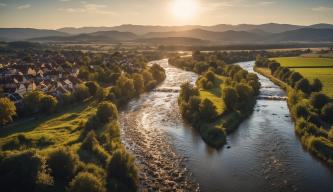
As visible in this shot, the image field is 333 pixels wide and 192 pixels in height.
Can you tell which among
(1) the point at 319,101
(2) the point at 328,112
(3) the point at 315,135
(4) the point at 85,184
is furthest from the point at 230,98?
(4) the point at 85,184

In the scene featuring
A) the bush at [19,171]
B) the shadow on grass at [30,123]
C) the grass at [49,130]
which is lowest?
the shadow on grass at [30,123]

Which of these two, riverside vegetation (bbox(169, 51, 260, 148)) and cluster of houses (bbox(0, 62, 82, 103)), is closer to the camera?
riverside vegetation (bbox(169, 51, 260, 148))

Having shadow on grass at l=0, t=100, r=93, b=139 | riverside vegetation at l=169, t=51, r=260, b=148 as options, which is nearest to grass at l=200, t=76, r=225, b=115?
riverside vegetation at l=169, t=51, r=260, b=148

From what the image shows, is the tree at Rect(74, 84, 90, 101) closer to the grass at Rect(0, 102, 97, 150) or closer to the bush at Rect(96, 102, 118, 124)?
the grass at Rect(0, 102, 97, 150)

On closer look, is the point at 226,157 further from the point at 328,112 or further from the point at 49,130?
the point at 49,130

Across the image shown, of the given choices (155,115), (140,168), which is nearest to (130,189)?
(140,168)

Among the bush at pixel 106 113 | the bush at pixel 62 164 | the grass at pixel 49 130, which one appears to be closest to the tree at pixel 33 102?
the grass at pixel 49 130

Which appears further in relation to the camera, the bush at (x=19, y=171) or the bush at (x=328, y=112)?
the bush at (x=328, y=112)

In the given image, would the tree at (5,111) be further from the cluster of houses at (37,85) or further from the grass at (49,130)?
the cluster of houses at (37,85)
